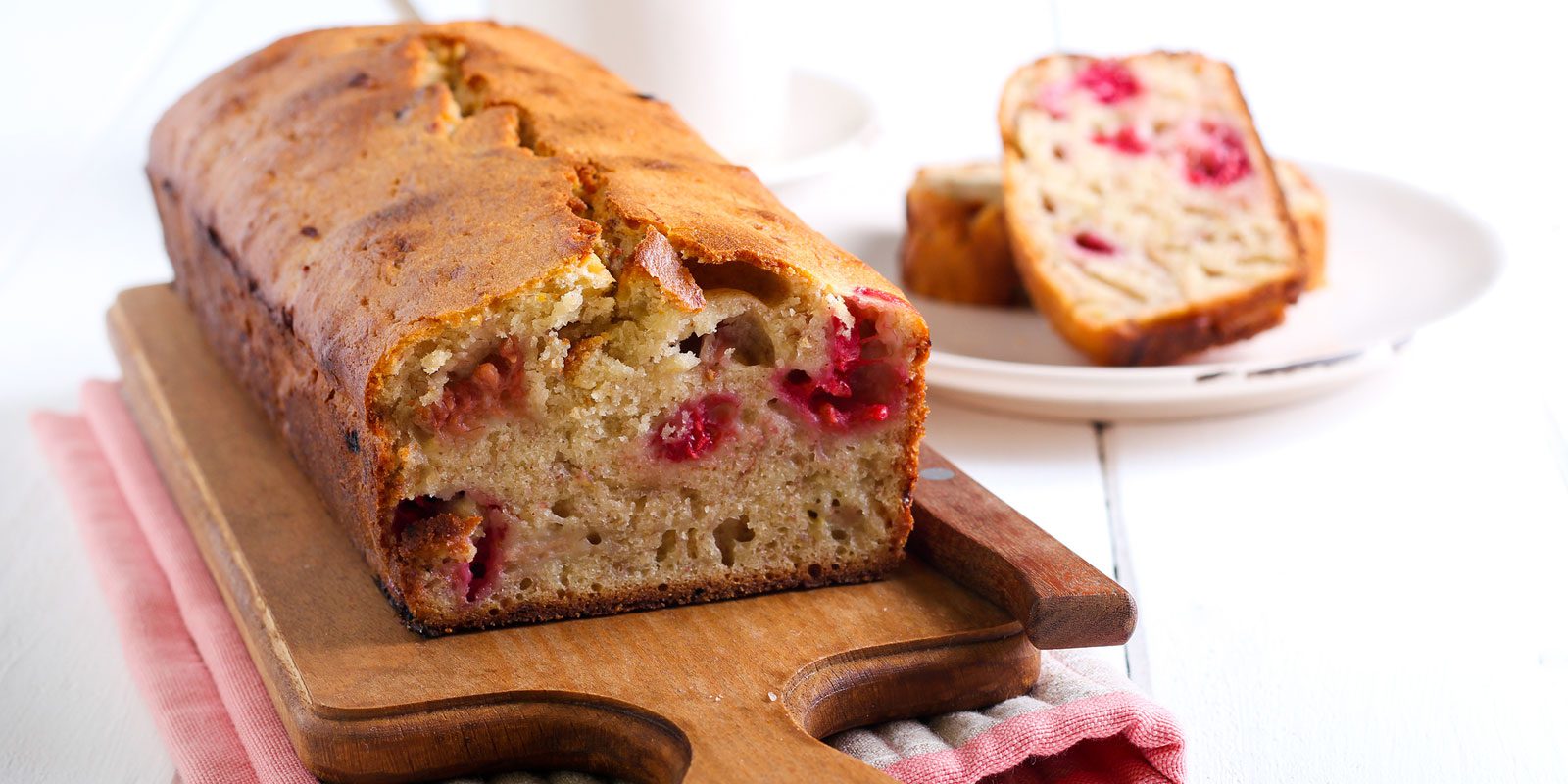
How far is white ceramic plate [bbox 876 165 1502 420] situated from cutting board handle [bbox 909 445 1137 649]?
51 centimetres

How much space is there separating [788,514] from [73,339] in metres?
1.99

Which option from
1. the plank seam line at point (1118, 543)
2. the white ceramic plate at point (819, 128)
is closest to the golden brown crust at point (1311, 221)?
the plank seam line at point (1118, 543)

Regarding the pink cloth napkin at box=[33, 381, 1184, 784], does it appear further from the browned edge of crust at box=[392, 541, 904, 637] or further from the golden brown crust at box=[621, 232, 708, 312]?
the golden brown crust at box=[621, 232, 708, 312]

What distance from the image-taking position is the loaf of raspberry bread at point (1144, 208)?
309 centimetres

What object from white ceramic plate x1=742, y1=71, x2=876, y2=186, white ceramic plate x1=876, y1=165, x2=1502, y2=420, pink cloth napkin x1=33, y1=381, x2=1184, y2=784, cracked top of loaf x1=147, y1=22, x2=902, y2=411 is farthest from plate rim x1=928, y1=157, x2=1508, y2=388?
white ceramic plate x1=742, y1=71, x2=876, y2=186

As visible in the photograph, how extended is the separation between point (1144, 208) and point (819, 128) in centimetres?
124

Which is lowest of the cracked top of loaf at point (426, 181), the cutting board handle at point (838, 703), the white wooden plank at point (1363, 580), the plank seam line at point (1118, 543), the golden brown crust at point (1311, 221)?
the plank seam line at point (1118, 543)

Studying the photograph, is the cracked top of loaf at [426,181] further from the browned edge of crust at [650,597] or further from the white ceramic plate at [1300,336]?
the white ceramic plate at [1300,336]

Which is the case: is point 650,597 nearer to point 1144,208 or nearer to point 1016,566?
point 1016,566

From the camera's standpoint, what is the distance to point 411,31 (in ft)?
9.72

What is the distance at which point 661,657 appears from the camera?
6.72 ft

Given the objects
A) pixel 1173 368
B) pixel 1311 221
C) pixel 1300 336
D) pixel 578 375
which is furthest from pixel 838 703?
pixel 1311 221

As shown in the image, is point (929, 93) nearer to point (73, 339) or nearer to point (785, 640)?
point (73, 339)

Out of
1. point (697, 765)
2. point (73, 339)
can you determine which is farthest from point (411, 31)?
point (697, 765)
